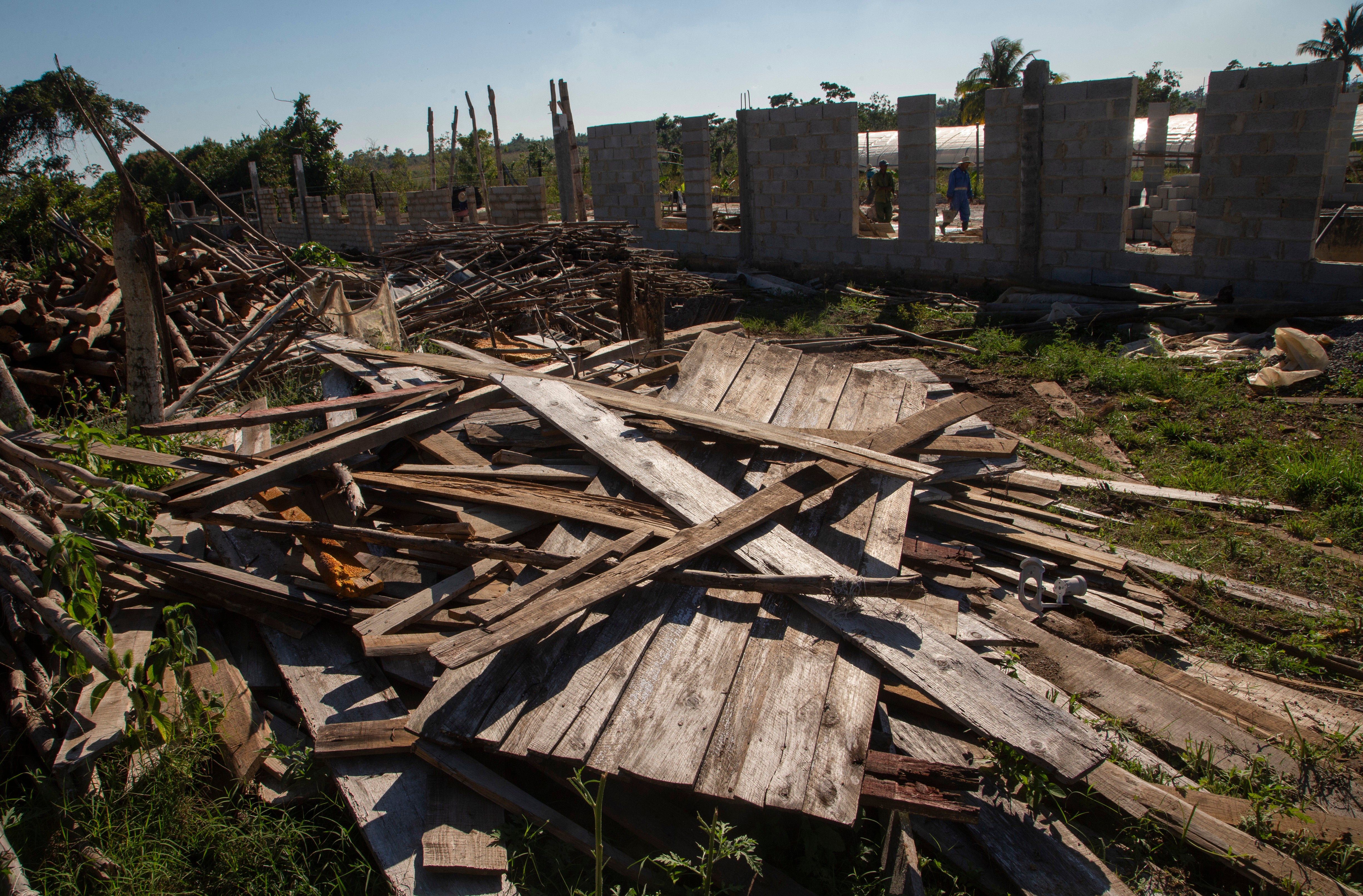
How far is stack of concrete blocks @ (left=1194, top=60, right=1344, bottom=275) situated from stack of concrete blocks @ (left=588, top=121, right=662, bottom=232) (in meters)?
8.98

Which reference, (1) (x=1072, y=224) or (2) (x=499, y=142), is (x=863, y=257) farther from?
(2) (x=499, y=142)

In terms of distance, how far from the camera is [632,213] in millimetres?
15266

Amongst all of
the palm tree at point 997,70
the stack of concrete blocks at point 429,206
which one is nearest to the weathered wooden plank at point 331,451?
the stack of concrete blocks at point 429,206

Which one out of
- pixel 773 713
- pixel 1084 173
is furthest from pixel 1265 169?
pixel 773 713

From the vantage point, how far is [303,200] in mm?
20344

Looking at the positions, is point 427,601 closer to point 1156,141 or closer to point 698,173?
point 698,173

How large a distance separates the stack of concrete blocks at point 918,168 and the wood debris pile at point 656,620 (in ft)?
24.5

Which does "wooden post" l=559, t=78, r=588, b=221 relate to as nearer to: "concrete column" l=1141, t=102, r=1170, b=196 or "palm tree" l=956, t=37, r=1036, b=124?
"concrete column" l=1141, t=102, r=1170, b=196

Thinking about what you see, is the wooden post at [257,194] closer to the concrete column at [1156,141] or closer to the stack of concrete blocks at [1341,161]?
the concrete column at [1156,141]

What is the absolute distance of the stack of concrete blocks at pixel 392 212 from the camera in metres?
16.9

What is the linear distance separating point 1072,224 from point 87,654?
35.6 ft

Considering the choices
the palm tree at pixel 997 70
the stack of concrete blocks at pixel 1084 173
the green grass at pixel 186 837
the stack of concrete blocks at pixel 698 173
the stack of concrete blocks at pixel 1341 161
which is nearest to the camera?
the green grass at pixel 186 837

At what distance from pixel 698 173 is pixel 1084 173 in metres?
6.61

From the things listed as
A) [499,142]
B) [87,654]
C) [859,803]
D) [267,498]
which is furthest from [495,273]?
[499,142]
